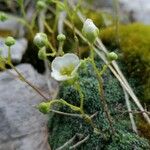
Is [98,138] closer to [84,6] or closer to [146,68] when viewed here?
[146,68]

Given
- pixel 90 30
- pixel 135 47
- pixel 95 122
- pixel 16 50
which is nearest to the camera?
pixel 90 30

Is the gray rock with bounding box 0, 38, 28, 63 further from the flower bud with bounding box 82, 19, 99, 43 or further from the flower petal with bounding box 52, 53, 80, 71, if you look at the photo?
the flower bud with bounding box 82, 19, 99, 43

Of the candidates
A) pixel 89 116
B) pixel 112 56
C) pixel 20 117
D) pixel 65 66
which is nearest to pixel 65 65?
pixel 65 66

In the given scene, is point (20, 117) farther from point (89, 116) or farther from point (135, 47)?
point (135, 47)

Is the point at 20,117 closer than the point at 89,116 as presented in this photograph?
No

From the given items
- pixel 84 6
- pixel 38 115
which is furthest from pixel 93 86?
pixel 84 6

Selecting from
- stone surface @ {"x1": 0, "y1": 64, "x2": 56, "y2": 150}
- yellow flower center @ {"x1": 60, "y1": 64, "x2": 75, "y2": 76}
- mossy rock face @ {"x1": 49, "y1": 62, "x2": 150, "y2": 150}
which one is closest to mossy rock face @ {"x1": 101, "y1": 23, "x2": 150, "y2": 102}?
mossy rock face @ {"x1": 49, "y1": 62, "x2": 150, "y2": 150}
